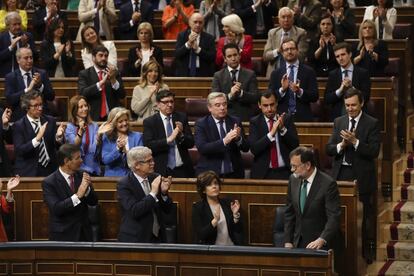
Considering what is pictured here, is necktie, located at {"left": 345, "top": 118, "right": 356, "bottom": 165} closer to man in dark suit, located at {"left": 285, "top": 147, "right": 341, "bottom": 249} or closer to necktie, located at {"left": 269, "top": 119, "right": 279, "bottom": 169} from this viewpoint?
necktie, located at {"left": 269, "top": 119, "right": 279, "bottom": 169}

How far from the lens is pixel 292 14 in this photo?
11000 millimetres

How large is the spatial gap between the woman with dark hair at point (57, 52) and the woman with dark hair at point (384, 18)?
2721mm

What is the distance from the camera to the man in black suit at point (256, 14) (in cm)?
1179

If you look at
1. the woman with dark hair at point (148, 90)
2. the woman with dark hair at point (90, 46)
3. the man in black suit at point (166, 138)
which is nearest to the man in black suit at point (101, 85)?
the woman with dark hair at point (148, 90)

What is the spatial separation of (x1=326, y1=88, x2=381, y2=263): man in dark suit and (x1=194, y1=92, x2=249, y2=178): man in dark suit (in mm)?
673

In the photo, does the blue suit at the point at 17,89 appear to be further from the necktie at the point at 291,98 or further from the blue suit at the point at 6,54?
the necktie at the point at 291,98

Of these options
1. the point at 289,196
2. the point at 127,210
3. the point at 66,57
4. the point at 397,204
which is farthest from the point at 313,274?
the point at 66,57

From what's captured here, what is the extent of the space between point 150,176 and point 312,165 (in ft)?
3.70

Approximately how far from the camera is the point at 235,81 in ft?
Result: 33.6

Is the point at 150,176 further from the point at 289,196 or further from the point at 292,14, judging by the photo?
the point at 292,14

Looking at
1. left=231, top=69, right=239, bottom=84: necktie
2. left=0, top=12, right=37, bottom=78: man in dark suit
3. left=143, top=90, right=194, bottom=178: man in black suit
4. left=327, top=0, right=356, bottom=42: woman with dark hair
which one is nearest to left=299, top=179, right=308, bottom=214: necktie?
left=143, top=90, right=194, bottom=178: man in black suit

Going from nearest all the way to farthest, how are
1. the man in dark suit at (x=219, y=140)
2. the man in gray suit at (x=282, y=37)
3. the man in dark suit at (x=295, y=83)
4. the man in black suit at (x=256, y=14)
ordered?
1. the man in dark suit at (x=219, y=140)
2. the man in dark suit at (x=295, y=83)
3. the man in gray suit at (x=282, y=37)
4. the man in black suit at (x=256, y=14)

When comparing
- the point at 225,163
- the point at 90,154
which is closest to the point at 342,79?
the point at 225,163

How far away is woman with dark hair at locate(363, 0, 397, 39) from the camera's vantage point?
37.4 feet
